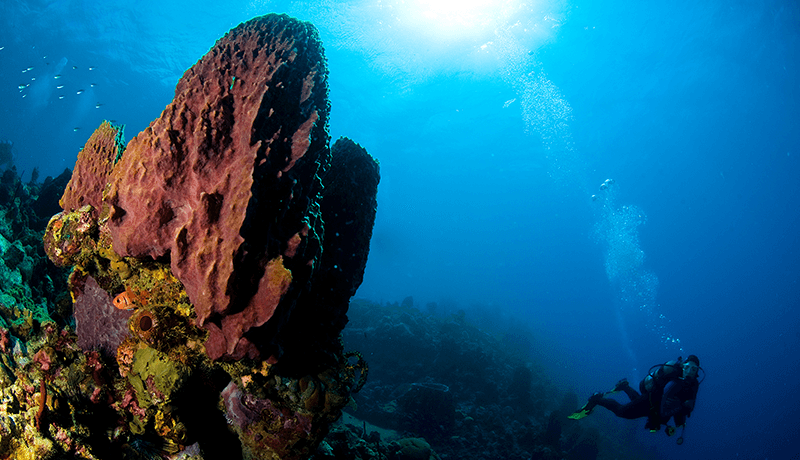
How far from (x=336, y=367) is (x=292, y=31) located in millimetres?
3410

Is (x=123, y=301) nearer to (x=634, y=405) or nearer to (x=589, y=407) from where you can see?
(x=589, y=407)

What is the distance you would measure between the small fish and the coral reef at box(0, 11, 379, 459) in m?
0.01

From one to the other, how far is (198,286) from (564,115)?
4556cm

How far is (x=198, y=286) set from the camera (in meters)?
2.16

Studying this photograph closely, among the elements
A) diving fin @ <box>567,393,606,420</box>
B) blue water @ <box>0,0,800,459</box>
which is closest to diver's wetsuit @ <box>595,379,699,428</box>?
diving fin @ <box>567,393,606,420</box>

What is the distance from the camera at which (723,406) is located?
190ft

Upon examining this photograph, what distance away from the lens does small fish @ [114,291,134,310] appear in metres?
2.54

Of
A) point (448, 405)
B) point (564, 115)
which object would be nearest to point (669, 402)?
point (448, 405)

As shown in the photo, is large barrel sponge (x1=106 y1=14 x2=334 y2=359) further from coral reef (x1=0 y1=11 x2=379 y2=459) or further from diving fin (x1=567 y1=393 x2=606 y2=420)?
diving fin (x1=567 y1=393 x2=606 y2=420)

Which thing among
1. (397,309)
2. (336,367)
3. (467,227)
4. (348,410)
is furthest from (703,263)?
(336,367)

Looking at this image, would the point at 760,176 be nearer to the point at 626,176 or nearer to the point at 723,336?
the point at 626,176

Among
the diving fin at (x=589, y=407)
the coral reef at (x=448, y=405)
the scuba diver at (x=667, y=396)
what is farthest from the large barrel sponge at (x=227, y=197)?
the scuba diver at (x=667, y=396)

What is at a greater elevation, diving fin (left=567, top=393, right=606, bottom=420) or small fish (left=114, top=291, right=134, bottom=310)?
diving fin (left=567, top=393, right=606, bottom=420)

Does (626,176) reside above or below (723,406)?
above
